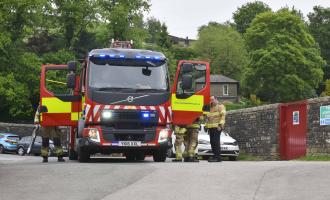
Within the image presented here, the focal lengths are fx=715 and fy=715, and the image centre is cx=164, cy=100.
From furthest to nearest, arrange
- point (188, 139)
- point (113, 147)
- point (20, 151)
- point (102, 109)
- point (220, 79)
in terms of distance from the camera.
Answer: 1. point (220, 79)
2. point (20, 151)
3. point (188, 139)
4. point (113, 147)
5. point (102, 109)

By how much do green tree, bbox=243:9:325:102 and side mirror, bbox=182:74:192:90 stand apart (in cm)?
6029

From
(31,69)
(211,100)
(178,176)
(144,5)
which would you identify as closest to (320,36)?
(144,5)

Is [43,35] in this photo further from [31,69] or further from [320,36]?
[320,36]

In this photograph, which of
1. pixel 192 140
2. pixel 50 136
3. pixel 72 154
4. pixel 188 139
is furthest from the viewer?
pixel 72 154

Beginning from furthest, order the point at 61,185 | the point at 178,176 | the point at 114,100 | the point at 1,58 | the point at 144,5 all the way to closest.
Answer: the point at 144,5 → the point at 1,58 → the point at 114,100 → the point at 178,176 → the point at 61,185

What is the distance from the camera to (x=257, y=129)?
30.1 metres

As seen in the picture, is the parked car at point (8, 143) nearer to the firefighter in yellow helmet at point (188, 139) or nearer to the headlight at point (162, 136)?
the firefighter in yellow helmet at point (188, 139)

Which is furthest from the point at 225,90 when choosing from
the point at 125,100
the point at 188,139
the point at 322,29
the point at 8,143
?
the point at 125,100

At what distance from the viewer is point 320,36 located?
100875mm

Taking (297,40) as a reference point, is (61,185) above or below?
below

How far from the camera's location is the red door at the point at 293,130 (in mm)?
25516

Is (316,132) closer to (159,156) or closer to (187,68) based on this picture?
(159,156)

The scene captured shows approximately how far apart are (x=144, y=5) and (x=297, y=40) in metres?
20.4

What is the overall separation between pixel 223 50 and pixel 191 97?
84.7 m
